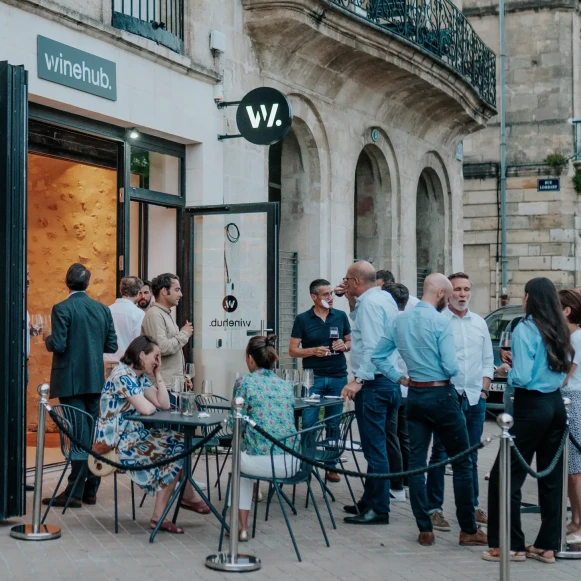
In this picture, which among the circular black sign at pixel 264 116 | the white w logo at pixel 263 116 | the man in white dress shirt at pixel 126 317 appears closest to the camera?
the man in white dress shirt at pixel 126 317

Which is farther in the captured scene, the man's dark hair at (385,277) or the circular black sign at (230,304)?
the circular black sign at (230,304)

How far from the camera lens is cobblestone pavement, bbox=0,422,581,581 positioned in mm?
6391

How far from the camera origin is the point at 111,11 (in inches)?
423

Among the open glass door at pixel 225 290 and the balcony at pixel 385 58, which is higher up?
the balcony at pixel 385 58

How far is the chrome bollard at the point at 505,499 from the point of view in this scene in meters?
5.97

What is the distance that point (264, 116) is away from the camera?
11.7 metres

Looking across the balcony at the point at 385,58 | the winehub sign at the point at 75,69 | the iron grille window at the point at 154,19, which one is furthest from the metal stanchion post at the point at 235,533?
the balcony at the point at 385,58

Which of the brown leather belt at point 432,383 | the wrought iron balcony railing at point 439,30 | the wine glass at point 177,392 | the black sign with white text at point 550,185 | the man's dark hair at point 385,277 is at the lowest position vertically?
the wine glass at point 177,392

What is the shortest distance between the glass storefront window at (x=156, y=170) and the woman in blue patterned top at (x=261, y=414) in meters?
4.82

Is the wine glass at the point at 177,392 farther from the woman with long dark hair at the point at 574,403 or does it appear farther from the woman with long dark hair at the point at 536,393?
the woman with long dark hair at the point at 574,403

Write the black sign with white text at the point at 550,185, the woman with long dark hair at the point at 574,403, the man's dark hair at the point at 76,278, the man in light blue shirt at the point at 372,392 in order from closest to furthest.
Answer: the woman with long dark hair at the point at 574,403
the man in light blue shirt at the point at 372,392
the man's dark hair at the point at 76,278
the black sign with white text at the point at 550,185

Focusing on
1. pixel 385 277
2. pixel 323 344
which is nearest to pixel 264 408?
pixel 323 344

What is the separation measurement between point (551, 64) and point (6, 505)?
81.0 ft

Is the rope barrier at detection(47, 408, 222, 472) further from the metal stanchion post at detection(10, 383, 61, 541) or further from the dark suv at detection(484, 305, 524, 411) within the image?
the dark suv at detection(484, 305, 524, 411)
